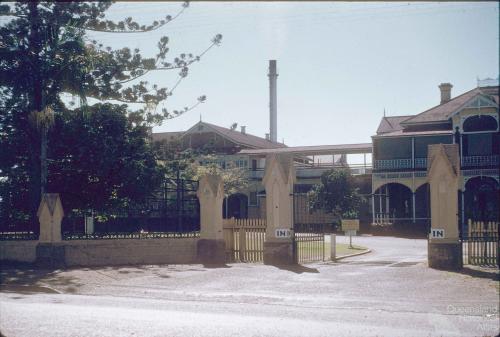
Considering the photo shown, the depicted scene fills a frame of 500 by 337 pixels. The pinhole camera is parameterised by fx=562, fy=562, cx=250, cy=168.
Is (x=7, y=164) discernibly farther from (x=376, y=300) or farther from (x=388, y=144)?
(x=388, y=144)

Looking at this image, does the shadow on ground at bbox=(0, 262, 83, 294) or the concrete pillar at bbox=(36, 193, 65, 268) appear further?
the concrete pillar at bbox=(36, 193, 65, 268)

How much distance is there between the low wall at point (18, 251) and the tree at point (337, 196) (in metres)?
24.7

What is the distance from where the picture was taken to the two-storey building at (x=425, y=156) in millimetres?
37938

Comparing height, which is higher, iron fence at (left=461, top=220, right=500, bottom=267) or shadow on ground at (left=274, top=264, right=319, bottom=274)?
iron fence at (left=461, top=220, right=500, bottom=267)

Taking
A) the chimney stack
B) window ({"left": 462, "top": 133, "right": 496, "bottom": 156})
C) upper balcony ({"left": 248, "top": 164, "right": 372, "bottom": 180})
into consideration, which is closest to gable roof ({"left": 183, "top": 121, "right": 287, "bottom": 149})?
upper balcony ({"left": 248, "top": 164, "right": 372, "bottom": 180})

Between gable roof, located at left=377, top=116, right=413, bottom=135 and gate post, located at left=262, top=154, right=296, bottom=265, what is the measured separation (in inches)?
1142

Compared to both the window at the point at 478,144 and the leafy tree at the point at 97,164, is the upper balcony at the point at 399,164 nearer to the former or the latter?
the window at the point at 478,144

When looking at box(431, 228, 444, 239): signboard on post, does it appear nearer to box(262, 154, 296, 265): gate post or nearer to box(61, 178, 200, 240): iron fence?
box(262, 154, 296, 265): gate post

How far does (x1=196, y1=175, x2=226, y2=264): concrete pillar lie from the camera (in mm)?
18641

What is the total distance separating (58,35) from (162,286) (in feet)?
41.1

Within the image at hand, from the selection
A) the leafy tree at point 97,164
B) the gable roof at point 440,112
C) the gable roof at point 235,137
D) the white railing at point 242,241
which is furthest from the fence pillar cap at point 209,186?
the gable roof at point 235,137

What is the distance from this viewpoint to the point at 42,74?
21438 millimetres

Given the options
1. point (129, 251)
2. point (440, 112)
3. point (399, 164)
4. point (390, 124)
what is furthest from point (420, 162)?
point (129, 251)

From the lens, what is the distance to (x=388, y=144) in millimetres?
43531
